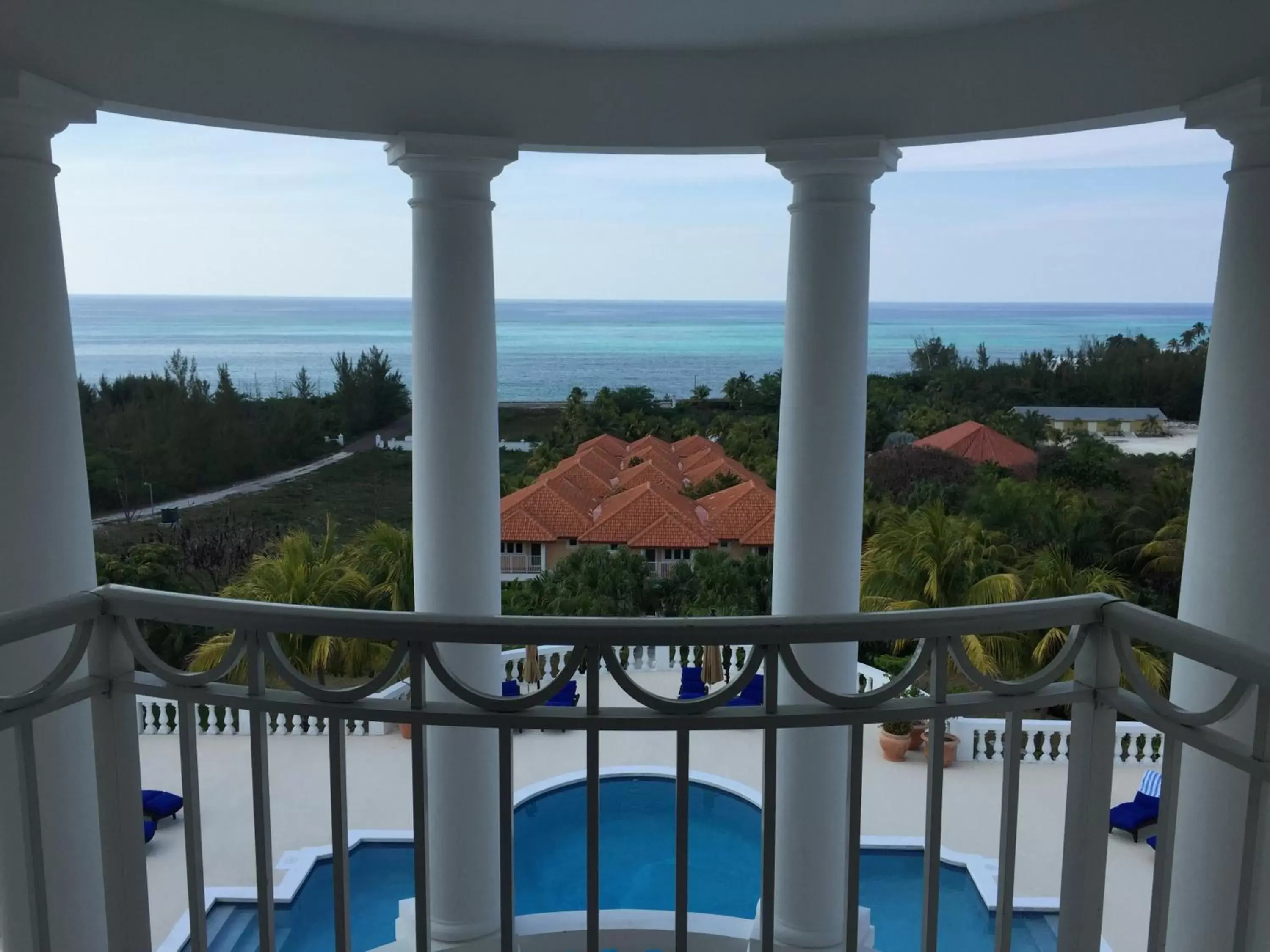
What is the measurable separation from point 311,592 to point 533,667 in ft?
42.5

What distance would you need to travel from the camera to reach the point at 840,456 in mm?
10547

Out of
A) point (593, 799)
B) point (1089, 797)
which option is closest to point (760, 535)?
point (1089, 797)

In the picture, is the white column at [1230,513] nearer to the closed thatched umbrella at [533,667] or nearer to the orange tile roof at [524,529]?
the closed thatched umbrella at [533,667]

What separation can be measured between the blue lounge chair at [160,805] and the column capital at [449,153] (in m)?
22.6

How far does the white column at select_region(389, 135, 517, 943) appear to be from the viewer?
10.3 m

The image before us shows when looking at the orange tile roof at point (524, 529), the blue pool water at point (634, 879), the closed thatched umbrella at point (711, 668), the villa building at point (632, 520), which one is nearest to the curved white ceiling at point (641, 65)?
the blue pool water at point (634, 879)

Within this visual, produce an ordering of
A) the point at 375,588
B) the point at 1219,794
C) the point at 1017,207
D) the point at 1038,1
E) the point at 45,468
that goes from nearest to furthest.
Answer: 1. the point at 1219,794
2. the point at 45,468
3. the point at 1038,1
4. the point at 375,588
5. the point at 1017,207

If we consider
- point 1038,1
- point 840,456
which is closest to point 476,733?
point 840,456

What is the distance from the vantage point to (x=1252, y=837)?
4160 millimetres

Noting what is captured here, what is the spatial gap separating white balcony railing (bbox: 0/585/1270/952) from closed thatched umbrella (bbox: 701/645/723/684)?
34.3m

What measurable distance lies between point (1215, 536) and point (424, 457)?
7.54 m

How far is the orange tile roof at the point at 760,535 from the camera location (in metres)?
59.4

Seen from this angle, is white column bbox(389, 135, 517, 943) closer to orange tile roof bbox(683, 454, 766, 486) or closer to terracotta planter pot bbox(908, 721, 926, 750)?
terracotta planter pot bbox(908, 721, 926, 750)

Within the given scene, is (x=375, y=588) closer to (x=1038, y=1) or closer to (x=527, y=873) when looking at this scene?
(x=527, y=873)
